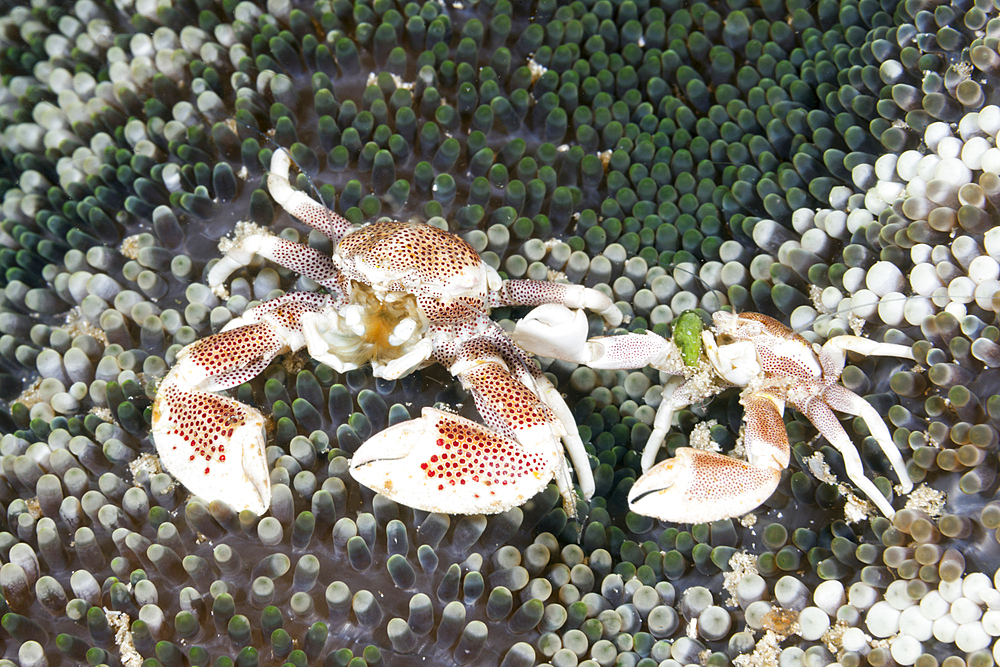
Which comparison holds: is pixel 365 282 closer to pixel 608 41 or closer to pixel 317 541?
pixel 317 541

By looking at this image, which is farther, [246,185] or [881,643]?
[246,185]

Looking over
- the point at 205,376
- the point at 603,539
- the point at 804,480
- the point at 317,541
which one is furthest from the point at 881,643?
the point at 205,376

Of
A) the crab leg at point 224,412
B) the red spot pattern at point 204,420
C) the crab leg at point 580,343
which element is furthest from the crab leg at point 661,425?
the red spot pattern at point 204,420

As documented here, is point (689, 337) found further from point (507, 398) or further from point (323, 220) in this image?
point (323, 220)

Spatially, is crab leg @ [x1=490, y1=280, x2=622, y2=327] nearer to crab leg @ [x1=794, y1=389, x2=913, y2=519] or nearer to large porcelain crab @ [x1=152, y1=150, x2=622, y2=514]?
large porcelain crab @ [x1=152, y1=150, x2=622, y2=514]

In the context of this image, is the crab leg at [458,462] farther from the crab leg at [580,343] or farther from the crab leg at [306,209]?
the crab leg at [306,209]

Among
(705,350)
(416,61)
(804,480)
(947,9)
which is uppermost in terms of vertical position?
(947,9)

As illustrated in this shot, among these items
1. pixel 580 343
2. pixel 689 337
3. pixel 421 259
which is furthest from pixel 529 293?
pixel 689 337
